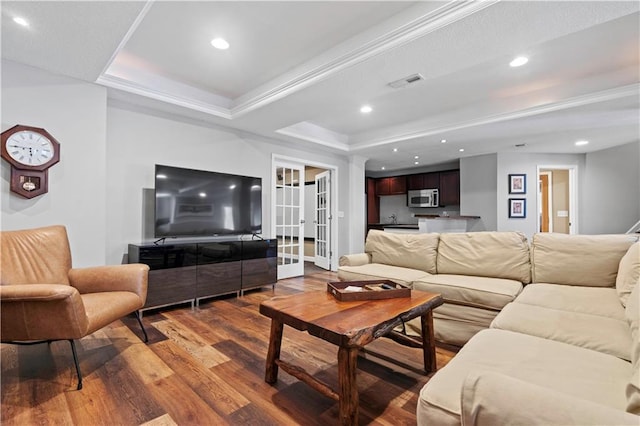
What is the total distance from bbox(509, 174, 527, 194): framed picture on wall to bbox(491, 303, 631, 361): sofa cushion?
4.85m

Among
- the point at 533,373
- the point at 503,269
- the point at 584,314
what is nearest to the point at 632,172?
the point at 503,269

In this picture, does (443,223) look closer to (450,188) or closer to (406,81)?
(450,188)

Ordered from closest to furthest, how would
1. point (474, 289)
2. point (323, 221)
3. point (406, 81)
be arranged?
point (474, 289), point (406, 81), point (323, 221)

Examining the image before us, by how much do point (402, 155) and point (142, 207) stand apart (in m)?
4.70

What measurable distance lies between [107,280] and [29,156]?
4.17 ft

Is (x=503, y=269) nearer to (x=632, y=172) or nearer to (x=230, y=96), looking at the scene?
(x=230, y=96)

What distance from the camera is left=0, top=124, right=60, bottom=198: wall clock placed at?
97.0 inches

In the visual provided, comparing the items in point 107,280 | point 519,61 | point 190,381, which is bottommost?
point 190,381

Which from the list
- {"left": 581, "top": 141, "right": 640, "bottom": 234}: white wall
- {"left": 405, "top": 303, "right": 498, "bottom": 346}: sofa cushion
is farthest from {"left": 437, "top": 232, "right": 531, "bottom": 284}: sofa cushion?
{"left": 581, "top": 141, "right": 640, "bottom": 234}: white wall

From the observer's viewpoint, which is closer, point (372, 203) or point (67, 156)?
point (67, 156)

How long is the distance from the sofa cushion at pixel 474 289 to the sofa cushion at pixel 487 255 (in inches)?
4.0

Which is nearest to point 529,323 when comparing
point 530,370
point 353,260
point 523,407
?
point 530,370

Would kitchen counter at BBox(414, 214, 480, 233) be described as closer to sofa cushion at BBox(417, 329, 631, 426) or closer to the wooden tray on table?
the wooden tray on table

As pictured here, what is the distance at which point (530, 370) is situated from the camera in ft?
3.74
